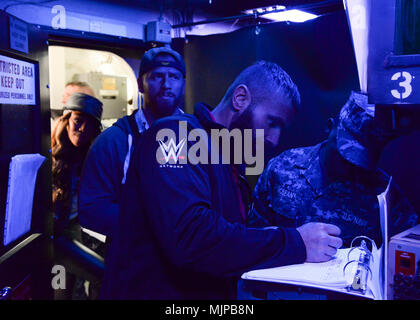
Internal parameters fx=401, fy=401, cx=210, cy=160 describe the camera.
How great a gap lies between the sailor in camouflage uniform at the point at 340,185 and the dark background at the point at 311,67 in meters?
0.23

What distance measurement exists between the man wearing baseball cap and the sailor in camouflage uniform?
69cm

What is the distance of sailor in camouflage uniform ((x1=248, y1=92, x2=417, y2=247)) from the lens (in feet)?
5.15

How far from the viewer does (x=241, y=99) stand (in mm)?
1227

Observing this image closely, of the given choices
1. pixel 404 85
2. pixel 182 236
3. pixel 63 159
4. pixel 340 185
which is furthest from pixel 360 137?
pixel 63 159

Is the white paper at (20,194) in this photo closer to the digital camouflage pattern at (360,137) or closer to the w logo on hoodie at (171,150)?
the w logo on hoodie at (171,150)

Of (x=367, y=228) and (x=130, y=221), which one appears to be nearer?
(x=130, y=221)

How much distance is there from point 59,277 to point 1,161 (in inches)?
47.9

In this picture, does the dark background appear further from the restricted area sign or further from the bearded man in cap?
the restricted area sign

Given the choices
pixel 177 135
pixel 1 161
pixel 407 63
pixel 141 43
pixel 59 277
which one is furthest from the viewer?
pixel 141 43

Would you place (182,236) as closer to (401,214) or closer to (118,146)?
(401,214)

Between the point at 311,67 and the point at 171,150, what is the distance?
163 cm
